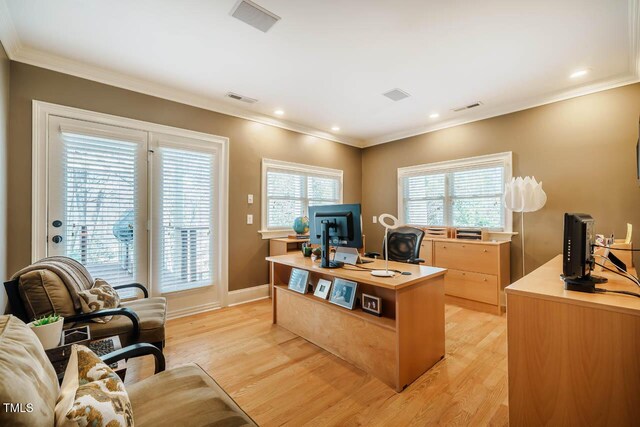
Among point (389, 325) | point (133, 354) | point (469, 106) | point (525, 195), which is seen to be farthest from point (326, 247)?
point (469, 106)

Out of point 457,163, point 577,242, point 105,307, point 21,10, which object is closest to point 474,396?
point 577,242

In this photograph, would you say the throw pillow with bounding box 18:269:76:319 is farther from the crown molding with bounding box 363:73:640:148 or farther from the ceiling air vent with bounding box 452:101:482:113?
the crown molding with bounding box 363:73:640:148

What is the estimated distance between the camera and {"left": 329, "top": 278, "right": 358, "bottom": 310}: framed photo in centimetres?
226

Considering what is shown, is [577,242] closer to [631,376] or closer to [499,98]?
[631,376]

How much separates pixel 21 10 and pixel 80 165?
4.15ft

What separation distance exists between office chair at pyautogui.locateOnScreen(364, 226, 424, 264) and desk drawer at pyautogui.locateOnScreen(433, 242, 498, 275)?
78 centimetres

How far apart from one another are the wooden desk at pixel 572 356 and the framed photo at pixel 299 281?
5.48ft

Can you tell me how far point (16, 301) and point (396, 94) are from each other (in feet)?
12.8

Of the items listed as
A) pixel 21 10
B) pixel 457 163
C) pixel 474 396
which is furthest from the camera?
pixel 457 163

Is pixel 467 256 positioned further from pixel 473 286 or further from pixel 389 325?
pixel 389 325

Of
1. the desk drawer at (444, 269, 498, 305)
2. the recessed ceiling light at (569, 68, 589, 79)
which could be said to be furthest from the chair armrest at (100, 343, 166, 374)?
the recessed ceiling light at (569, 68, 589, 79)

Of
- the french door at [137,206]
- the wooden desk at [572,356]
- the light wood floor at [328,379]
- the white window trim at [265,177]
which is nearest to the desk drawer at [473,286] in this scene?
the light wood floor at [328,379]

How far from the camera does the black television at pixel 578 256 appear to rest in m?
1.47

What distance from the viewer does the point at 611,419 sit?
1.28 m
